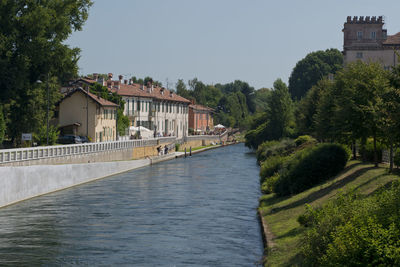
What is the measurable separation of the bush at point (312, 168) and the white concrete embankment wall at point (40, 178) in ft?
55.5

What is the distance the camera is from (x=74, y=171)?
53219mm

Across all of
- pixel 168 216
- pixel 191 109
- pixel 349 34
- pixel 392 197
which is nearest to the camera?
pixel 392 197

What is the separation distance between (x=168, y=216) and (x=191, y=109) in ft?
406

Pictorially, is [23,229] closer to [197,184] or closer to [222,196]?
[222,196]

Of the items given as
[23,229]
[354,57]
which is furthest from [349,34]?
[23,229]

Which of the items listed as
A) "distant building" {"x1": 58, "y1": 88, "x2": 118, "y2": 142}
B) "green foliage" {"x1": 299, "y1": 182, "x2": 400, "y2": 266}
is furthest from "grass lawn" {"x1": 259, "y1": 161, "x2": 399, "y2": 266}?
"distant building" {"x1": 58, "y1": 88, "x2": 118, "y2": 142}

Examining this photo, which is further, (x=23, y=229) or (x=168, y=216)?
(x=168, y=216)

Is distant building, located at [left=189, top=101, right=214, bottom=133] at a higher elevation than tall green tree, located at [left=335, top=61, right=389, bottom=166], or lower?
higher

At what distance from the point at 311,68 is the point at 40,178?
124692 millimetres

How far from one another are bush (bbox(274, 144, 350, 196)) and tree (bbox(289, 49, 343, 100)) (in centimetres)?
12532

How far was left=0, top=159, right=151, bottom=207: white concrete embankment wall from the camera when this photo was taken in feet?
129

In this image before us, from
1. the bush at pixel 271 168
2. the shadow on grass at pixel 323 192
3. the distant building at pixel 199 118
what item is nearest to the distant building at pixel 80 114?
the bush at pixel 271 168

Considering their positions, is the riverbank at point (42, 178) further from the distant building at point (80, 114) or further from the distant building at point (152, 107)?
the distant building at point (152, 107)

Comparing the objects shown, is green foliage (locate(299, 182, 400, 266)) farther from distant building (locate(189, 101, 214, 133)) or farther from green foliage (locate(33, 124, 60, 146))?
distant building (locate(189, 101, 214, 133))
